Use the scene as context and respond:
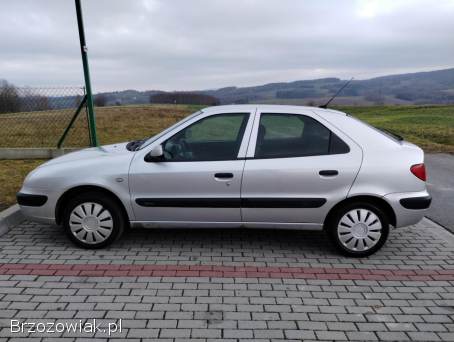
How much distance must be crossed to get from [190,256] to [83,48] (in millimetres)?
5541

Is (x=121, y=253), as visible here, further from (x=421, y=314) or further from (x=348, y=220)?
(x=421, y=314)

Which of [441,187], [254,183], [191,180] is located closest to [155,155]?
[191,180]

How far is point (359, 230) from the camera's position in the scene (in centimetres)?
411

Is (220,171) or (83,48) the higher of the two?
(83,48)

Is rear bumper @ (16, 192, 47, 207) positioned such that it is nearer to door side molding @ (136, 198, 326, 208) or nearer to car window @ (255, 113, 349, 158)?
door side molding @ (136, 198, 326, 208)

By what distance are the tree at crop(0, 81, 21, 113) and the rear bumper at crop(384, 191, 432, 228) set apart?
30.2 ft

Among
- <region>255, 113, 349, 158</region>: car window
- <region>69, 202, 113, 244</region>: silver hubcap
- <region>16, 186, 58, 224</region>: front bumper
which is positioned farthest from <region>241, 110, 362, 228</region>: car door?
<region>16, 186, 58, 224</region>: front bumper

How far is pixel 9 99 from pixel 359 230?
31.3 ft

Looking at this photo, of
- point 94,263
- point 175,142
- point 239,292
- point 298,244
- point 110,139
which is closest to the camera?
point 239,292

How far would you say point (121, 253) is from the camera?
4.23 meters

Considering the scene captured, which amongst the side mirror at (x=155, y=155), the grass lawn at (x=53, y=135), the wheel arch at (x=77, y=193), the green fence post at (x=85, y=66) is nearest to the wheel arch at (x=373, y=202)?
the side mirror at (x=155, y=155)

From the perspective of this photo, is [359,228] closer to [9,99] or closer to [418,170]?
[418,170]

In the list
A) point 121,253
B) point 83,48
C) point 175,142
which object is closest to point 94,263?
point 121,253

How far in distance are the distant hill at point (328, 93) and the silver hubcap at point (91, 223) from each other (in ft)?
8.98
